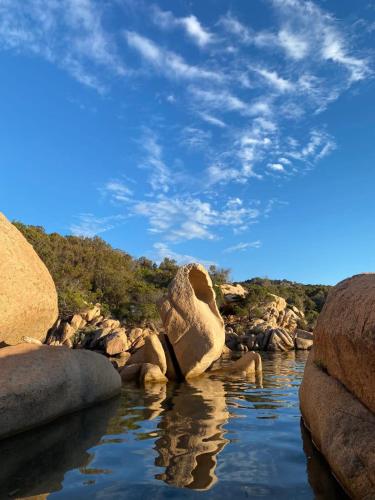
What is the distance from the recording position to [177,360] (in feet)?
42.0

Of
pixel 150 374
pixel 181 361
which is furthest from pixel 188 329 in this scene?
pixel 150 374

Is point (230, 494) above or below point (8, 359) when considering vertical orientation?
below

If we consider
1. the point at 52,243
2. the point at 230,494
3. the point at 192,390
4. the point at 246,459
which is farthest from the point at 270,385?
the point at 52,243

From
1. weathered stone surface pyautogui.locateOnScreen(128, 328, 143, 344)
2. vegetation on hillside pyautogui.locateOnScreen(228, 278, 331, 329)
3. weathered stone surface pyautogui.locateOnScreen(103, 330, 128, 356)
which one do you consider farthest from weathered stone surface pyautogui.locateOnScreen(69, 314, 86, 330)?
vegetation on hillside pyautogui.locateOnScreen(228, 278, 331, 329)

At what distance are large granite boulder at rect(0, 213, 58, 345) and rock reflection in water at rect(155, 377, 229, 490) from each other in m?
3.15

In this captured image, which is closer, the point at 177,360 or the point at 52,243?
the point at 177,360

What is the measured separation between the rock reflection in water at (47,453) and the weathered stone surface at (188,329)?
196 inches

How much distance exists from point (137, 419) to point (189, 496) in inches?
142

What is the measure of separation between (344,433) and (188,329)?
844 centimetres

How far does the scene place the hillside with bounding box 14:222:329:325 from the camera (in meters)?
33.3

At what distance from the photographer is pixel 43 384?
6973 mm

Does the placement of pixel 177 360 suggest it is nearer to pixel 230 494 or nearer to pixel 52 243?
pixel 230 494

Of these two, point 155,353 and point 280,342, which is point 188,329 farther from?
point 280,342

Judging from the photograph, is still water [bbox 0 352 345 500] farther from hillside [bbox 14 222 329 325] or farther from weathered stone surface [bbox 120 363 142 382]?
hillside [bbox 14 222 329 325]
